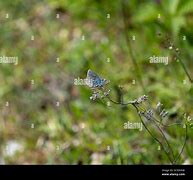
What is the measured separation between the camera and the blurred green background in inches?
94.7

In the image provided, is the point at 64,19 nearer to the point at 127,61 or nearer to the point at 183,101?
the point at 127,61

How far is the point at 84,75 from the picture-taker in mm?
2326

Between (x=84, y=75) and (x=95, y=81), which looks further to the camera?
(x=84, y=75)

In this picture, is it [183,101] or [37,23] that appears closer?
[183,101]

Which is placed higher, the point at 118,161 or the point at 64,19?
the point at 64,19

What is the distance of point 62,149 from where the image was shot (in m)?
2.51

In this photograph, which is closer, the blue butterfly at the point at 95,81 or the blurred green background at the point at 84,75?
the blue butterfly at the point at 95,81

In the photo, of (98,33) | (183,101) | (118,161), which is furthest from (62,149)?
(98,33)

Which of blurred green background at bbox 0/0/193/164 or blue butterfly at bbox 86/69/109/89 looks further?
blurred green background at bbox 0/0/193/164

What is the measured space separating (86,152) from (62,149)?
10cm

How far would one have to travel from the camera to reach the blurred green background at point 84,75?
7.89ft
